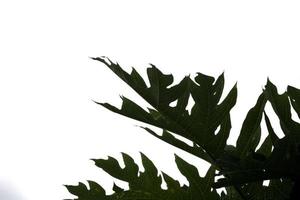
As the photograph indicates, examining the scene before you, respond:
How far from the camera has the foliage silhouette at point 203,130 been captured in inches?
74.1

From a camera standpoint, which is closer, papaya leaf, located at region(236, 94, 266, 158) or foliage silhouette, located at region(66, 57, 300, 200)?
foliage silhouette, located at region(66, 57, 300, 200)

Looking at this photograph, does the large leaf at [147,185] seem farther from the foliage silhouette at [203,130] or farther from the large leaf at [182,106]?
the large leaf at [182,106]

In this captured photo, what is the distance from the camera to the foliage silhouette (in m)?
1.88

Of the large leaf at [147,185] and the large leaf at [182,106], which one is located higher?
the large leaf at [182,106]

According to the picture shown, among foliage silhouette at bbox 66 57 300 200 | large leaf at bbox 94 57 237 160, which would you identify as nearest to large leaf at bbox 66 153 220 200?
foliage silhouette at bbox 66 57 300 200

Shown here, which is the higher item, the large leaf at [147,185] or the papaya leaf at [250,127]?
the papaya leaf at [250,127]

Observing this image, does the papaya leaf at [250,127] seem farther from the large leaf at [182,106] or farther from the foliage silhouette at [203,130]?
the large leaf at [182,106]

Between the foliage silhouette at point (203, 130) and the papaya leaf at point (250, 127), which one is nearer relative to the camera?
the foliage silhouette at point (203, 130)

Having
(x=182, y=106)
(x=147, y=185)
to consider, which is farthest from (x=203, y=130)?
(x=147, y=185)

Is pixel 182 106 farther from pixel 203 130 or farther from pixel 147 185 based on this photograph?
pixel 147 185

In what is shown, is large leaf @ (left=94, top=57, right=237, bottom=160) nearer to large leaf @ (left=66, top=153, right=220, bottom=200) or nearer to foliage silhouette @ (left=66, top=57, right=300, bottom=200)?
foliage silhouette @ (left=66, top=57, right=300, bottom=200)

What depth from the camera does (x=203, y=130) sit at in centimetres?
196

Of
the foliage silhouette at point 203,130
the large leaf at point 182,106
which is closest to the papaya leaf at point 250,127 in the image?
the foliage silhouette at point 203,130

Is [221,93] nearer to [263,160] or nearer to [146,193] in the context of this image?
[263,160]
